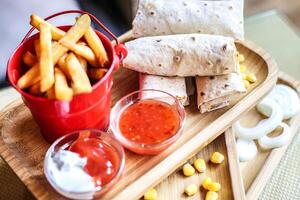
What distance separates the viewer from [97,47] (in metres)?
1.28

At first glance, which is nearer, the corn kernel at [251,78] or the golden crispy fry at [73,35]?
the golden crispy fry at [73,35]

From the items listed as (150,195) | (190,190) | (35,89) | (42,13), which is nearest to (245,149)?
(190,190)

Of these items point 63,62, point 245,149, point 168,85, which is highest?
point 63,62

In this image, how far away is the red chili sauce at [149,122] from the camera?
1.35m

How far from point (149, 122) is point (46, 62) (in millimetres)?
383

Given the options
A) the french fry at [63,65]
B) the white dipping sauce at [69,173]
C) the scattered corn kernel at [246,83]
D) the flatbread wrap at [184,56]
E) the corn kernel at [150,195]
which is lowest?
the corn kernel at [150,195]

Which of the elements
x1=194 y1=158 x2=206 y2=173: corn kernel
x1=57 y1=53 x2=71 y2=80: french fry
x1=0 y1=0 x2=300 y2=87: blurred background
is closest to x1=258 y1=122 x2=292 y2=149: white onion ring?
x1=194 y1=158 x2=206 y2=173: corn kernel

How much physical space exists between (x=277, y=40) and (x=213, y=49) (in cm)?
100

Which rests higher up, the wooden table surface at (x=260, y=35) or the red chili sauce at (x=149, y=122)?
the red chili sauce at (x=149, y=122)

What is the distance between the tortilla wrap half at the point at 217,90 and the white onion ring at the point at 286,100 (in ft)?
0.93

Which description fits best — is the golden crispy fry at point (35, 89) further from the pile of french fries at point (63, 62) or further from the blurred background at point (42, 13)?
the blurred background at point (42, 13)

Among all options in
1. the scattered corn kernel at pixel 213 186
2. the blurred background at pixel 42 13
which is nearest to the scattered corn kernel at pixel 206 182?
the scattered corn kernel at pixel 213 186

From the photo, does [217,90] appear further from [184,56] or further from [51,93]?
[51,93]

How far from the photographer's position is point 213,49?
4.88 feet
